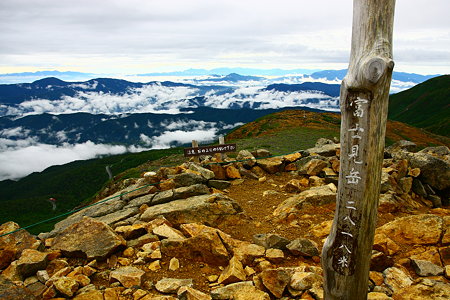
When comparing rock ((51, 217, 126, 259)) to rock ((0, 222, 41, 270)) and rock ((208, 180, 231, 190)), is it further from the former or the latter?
rock ((208, 180, 231, 190))

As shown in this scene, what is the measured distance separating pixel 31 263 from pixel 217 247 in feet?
16.8

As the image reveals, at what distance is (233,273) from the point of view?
25.1 ft

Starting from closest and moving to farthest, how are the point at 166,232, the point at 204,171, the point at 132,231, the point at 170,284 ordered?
the point at 170,284 < the point at 166,232 < the point at 132,231 < the point at 204,171

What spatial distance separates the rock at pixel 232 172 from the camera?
55.1ft

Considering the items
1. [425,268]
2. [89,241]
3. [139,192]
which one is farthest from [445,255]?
[139,192]

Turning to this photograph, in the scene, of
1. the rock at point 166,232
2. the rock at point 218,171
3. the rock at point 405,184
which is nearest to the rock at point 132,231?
the rock at point 166,232

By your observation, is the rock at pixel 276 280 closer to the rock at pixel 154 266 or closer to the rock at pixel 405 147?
the rock at pixel 154 266

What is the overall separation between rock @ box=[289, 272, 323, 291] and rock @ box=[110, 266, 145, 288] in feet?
12.2

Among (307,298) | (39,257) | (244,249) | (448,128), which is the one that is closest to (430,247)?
(307,298)

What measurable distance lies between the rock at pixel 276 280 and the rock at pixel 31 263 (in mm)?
6117

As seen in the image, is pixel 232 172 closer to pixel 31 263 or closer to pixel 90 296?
pixel 31 263

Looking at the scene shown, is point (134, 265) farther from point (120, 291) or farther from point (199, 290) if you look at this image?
point (199, 290)

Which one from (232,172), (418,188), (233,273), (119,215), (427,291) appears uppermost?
(427,291)

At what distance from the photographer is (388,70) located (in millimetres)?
4832
